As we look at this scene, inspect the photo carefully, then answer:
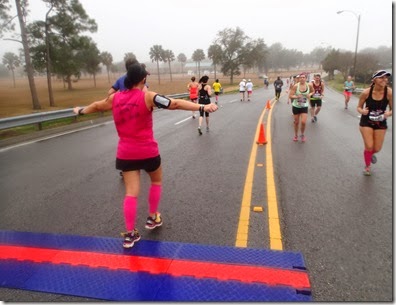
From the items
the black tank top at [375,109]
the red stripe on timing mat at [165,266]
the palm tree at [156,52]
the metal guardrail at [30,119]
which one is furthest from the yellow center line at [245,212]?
the palm tree at [156,52]

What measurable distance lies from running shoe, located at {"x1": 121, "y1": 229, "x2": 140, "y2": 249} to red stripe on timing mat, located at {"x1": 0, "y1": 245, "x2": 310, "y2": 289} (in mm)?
156

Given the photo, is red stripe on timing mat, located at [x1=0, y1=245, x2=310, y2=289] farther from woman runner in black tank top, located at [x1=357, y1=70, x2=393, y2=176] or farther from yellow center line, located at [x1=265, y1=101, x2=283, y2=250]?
woman runner in black tank top, located at [x1=357, y1=70, x2=393, y2=176]

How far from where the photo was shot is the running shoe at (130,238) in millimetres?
3436

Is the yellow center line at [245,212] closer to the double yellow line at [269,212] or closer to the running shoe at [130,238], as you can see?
the double yellow line at [269,212]

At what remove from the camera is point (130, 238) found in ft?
11.4

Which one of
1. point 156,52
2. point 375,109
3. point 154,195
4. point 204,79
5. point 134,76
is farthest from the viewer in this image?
point 156,52

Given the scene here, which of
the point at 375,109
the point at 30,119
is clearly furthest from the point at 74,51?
the point at 375,109

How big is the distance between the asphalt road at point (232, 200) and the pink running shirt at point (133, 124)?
103cm

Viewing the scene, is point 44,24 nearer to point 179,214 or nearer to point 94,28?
point 94,28

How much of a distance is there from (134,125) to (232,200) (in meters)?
2.03

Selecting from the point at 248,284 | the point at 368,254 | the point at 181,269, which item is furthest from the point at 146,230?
the point at 368,254

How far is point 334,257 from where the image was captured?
3127 millimetres

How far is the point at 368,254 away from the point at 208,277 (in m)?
1.63

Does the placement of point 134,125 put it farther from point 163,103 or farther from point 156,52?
point 156,52
